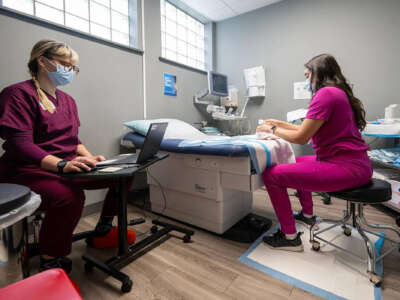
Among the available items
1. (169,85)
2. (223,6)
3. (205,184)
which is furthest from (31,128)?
(223,6)

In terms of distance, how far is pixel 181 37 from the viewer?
3375mm

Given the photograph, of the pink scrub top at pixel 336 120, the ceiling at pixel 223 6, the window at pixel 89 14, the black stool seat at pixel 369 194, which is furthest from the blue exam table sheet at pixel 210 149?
the ceiling at pixel 223 6

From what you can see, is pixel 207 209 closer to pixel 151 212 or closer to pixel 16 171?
pixel 151 212

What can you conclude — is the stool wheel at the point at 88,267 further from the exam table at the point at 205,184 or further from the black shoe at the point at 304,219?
the black shoe at the point at 304,219

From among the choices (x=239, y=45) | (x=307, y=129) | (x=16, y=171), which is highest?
(x=239, y=45)

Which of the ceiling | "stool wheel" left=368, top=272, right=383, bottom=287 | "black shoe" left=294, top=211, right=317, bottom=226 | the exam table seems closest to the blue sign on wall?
the exam table

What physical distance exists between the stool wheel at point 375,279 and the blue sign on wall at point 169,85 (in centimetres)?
243

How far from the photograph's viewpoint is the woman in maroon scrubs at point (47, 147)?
1.07 metres

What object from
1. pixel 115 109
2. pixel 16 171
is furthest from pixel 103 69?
pixel 16 171

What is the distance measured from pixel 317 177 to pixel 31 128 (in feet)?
5.01

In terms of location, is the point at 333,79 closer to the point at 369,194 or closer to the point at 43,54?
the point at 369,194

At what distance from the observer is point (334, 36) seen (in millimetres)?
2666

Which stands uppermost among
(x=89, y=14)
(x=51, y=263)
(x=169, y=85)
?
(x=89, y=14)

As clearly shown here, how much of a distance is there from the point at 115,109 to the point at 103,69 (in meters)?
0.37
